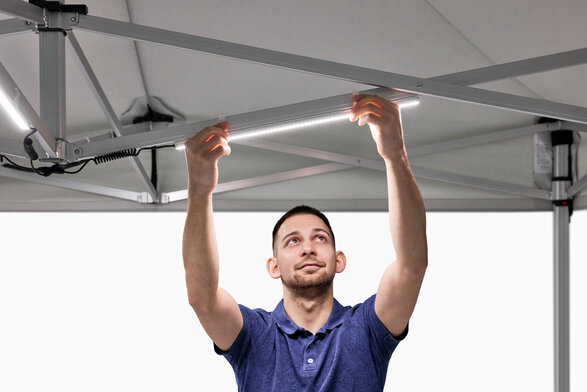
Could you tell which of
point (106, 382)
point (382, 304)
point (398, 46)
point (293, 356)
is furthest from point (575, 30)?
point (106, 382)

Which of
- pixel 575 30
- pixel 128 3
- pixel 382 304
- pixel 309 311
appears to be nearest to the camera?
pixel 382 304

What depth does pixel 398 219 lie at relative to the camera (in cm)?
192

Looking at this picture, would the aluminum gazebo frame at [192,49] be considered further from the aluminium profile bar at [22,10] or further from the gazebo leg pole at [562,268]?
the gazebo leg pole at [562,268]

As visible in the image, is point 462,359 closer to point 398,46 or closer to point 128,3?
point 398,46

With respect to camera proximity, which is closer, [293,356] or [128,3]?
[293,356]

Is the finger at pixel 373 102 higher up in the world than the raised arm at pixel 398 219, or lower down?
higher up

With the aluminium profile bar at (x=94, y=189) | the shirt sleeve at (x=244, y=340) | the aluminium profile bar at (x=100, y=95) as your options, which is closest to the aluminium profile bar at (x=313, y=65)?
the aluminium profile bar at (x=100, y=95)

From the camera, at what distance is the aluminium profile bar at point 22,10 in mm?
2107

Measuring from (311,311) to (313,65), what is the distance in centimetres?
83

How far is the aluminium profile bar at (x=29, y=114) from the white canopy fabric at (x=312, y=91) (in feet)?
0.61

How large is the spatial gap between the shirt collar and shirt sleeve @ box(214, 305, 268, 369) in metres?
0.06

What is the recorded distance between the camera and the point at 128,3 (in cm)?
308

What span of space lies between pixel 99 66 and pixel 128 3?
1.67ft

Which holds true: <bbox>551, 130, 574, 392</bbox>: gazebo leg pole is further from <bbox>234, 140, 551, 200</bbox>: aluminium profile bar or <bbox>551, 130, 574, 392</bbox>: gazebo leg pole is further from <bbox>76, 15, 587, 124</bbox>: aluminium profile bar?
<bbox>76, 15, 587, 124</bbox>: aluminium profile bar
